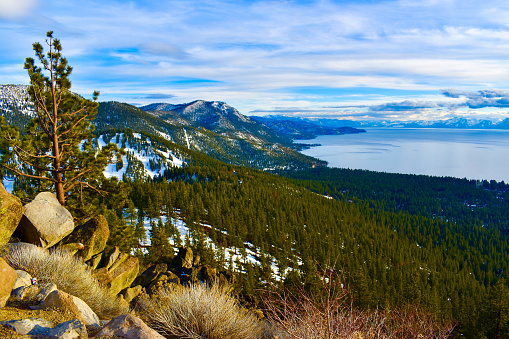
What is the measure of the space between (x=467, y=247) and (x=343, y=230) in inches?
3008

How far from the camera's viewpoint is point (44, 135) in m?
17.8

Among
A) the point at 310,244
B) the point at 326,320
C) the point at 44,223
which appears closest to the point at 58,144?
the point at 44,223

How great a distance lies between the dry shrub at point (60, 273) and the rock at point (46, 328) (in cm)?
321

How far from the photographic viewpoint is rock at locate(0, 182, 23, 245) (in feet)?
34.4

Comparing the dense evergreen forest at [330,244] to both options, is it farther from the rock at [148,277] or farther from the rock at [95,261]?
the rock at [95,261]

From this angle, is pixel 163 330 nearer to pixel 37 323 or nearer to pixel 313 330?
pixel 37 323

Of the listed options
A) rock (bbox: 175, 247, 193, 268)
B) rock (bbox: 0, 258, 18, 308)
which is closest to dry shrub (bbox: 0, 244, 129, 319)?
rock (bbox: 0, 258, 18, 308)

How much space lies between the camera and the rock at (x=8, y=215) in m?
10.5

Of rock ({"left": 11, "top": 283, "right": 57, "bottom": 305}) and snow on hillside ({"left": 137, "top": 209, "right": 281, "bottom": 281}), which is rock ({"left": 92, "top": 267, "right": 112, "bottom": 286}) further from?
snow on hillside ({"left": 137, "top": 209, "right": 281, "bottom": 281})

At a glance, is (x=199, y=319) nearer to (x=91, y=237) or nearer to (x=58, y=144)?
(x=91, y=237)

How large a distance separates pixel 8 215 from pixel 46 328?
6.67m

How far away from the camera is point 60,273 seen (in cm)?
975

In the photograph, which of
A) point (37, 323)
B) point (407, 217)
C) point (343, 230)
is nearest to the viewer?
point (37, 323)

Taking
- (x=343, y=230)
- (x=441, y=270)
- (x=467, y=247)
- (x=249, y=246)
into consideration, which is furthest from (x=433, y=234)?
(x=249, y=246)
